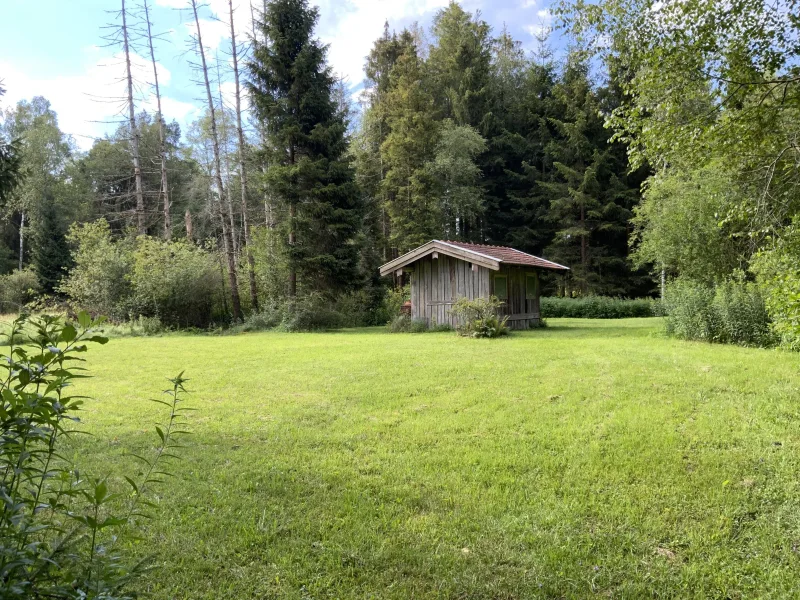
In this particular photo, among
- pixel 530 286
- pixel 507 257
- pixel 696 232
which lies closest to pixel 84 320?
pixel 507 257

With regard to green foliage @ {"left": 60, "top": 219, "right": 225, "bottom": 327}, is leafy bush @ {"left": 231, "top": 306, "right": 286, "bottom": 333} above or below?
below

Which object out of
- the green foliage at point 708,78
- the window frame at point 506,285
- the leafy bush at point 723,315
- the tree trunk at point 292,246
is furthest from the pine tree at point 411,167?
the green foliage at point 708,78

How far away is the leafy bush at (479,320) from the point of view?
1423 centimetres

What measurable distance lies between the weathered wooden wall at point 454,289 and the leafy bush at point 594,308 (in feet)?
29.2

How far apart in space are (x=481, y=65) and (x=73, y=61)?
27.2m

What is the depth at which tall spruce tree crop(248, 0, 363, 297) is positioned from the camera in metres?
20.1

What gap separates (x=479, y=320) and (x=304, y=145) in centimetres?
1249

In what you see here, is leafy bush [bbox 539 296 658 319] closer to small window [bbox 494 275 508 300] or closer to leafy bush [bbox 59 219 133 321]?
small window [bbox 494 275 508 300]

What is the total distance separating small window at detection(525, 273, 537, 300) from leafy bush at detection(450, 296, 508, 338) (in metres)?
3.24

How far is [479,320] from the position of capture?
1437 cm

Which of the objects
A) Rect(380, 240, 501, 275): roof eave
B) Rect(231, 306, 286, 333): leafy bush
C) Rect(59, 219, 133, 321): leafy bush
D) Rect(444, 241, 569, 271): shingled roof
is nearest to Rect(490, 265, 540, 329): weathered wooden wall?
Rect(444, 241, 569, 271): shingled roof

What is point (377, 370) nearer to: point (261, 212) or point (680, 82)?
point (680, 82)

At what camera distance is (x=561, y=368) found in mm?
8594

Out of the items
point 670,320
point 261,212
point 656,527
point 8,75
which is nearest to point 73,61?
point 8,75
